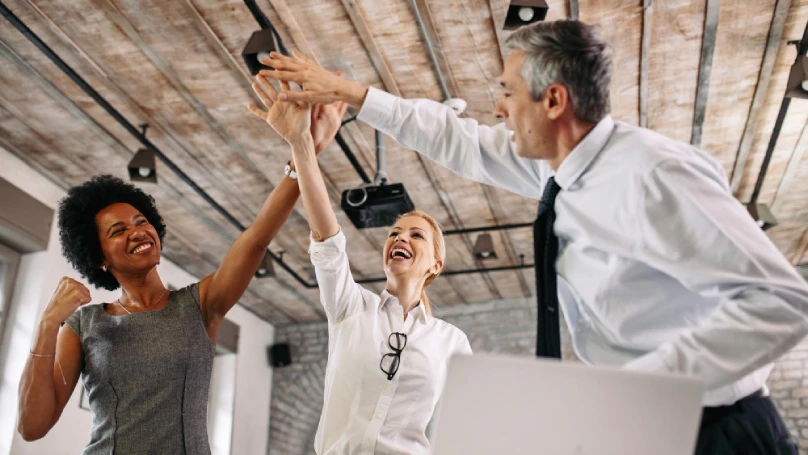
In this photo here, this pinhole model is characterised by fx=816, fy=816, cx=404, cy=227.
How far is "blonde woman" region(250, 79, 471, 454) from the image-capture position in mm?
2193

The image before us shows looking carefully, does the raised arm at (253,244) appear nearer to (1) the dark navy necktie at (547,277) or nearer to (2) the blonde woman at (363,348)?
(2) the blonde woman at (363,348)

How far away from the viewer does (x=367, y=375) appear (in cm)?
230

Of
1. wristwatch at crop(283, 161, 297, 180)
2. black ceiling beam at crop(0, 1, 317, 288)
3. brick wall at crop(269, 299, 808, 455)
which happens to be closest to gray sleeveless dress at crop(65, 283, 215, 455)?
wristwatch at crop(283, 161, 297, 180)

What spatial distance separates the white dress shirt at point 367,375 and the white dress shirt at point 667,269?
786 mm

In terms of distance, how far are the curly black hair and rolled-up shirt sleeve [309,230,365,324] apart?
2.12 feet

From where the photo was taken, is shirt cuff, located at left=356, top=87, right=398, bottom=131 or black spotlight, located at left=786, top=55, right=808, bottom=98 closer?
shirt cuff, located at left=356, top=87, right=398, bottom=131

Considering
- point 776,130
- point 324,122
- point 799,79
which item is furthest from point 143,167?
point 776,130

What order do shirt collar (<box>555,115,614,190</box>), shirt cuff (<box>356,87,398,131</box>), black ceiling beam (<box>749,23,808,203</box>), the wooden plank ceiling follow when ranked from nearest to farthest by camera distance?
shirt collar (<box>555,115,614,190</box>), shirt cuff (<box>356,87,398,131</box>), the wooden plank ceiling, black ceiling beam (<box>749,23,808,203</box>)

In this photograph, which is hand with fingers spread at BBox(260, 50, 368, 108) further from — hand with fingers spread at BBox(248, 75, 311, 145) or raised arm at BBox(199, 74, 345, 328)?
raised arm at BBox(199, 74, 345, 328)

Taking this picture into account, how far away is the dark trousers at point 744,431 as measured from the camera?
1314 mm

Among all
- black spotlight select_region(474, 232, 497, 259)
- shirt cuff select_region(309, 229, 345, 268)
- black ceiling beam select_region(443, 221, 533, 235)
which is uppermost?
black ceiling beam select_region(443, 221, 533, 235)

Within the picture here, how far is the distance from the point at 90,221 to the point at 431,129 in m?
1.19

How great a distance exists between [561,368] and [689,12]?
420cm

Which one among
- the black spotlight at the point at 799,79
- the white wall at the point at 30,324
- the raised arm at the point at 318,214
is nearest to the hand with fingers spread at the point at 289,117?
the raised arm at the point at 318,214
